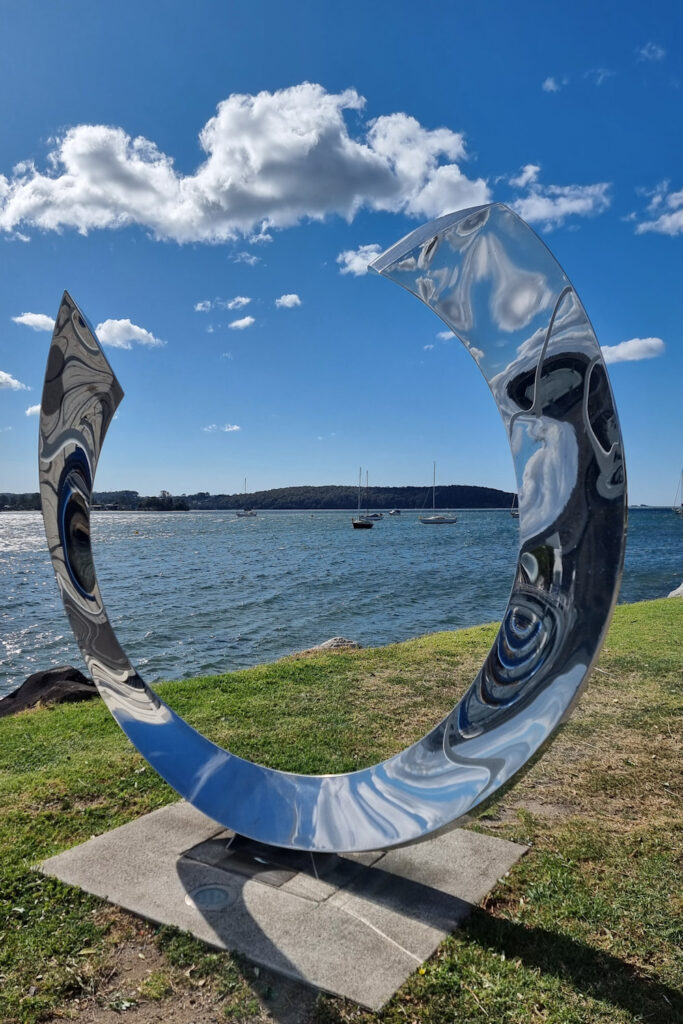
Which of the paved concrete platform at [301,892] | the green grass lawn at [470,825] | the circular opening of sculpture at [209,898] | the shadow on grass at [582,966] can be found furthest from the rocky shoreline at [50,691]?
the shadow on grass at [582,966]

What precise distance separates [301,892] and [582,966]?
174cm

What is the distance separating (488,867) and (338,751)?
9.56ft

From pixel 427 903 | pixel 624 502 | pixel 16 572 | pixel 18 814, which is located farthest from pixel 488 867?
pixel 16 572

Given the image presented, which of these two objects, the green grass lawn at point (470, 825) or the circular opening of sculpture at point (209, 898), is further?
the circular opening of sculpture at point (209, 898)

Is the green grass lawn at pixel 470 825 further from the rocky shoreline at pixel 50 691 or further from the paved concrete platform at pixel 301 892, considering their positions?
the rocky shoreline at pixel 50 691

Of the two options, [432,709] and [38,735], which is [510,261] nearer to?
[432,709]

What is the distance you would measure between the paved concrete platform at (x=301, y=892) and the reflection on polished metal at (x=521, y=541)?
1.09 feet

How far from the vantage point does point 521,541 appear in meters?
4.19

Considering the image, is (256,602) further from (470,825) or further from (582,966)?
(582,966)

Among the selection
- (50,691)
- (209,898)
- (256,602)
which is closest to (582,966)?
(209,898)

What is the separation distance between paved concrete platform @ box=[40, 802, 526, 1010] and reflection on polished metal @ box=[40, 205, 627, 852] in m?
0.33

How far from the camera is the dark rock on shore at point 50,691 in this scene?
35.6ft

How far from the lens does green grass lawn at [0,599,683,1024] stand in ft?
12.8

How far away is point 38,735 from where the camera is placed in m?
9.00
